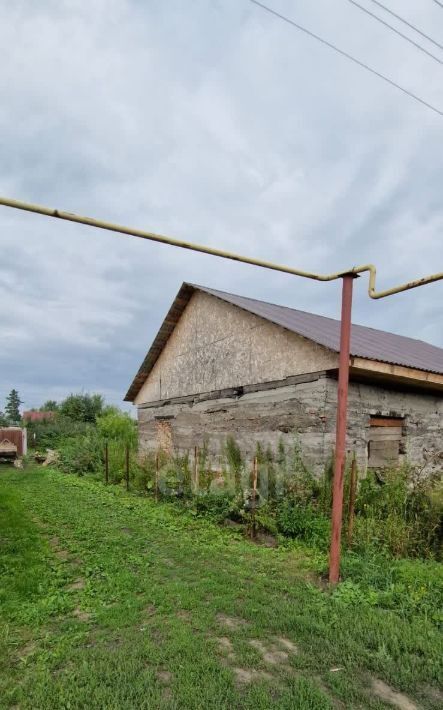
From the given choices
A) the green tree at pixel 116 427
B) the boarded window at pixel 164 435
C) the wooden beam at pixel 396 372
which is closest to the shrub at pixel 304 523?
the wooden beam at pixel 396 372

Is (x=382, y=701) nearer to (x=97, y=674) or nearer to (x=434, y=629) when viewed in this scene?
(x=434, y=629)

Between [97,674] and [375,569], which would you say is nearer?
[97,674]

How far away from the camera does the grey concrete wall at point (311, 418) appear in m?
7.71

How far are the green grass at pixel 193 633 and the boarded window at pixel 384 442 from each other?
10.7 feet

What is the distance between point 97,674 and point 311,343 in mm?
6293

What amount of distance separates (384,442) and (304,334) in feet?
9.22

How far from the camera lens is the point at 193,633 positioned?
3.46 m

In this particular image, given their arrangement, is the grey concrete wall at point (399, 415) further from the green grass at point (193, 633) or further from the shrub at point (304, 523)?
the green grass at point (193, 633)

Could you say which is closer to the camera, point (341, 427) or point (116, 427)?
point (341, 427)

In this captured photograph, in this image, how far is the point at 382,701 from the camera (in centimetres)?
267

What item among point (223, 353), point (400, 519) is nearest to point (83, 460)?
point (223, 353)

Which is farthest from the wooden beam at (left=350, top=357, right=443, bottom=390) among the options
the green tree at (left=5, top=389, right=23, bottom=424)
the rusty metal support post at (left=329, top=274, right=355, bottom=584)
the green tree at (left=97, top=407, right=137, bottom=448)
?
the green tree at (left=5, top=389, right=23, bottom=424)

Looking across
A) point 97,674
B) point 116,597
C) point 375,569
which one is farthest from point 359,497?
point 97,674

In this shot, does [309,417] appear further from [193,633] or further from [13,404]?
[13,404]
